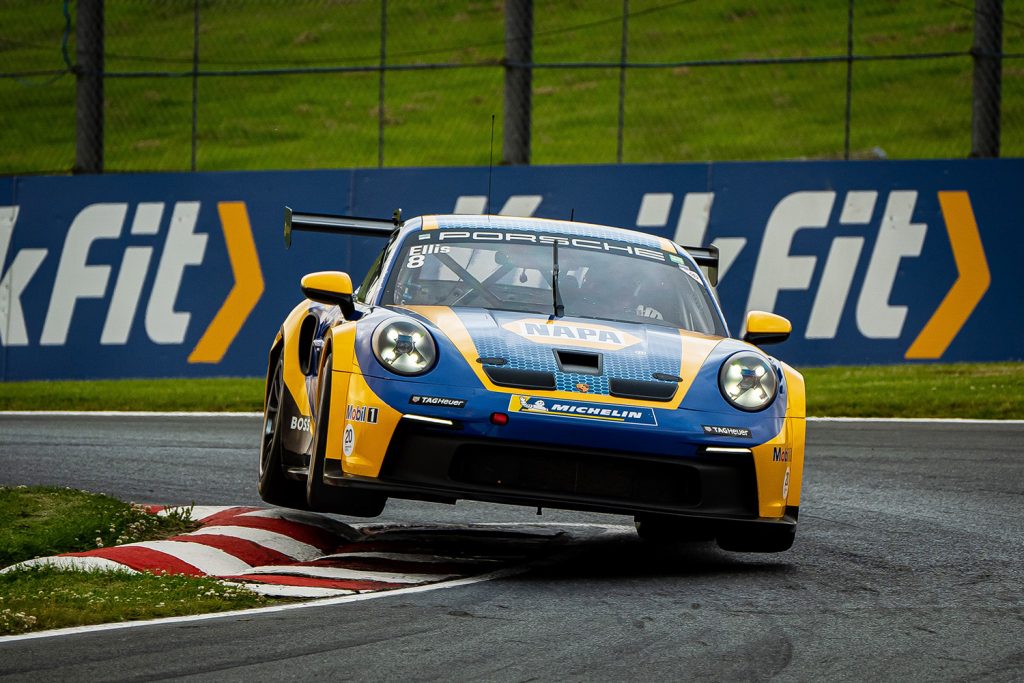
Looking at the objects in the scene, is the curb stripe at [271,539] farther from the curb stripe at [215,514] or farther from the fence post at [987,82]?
the fence post at [987,82]

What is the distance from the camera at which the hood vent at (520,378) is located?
6188 mm

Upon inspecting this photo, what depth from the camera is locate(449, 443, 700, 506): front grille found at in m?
6.16

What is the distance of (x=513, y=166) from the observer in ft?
56.0

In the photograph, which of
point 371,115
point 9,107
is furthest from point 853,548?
point 371,115

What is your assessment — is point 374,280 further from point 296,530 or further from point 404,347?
point 404,347

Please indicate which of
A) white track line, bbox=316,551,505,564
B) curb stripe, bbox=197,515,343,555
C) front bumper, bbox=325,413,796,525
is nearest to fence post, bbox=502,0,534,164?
curb stripe, bbox=197,515,343,555

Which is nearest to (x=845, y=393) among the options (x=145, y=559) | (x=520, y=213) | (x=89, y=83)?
(x=520, y=213)

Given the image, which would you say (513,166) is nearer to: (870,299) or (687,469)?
(870,299)

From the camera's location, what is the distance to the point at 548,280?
7336 mm

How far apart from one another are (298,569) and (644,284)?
217cm

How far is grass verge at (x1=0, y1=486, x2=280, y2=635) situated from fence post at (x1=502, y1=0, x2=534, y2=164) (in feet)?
34.4

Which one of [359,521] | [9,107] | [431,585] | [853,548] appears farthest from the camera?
[9,107]

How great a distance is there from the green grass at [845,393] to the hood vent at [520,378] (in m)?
7.93

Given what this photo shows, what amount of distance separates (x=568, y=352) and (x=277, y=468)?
182 cm
